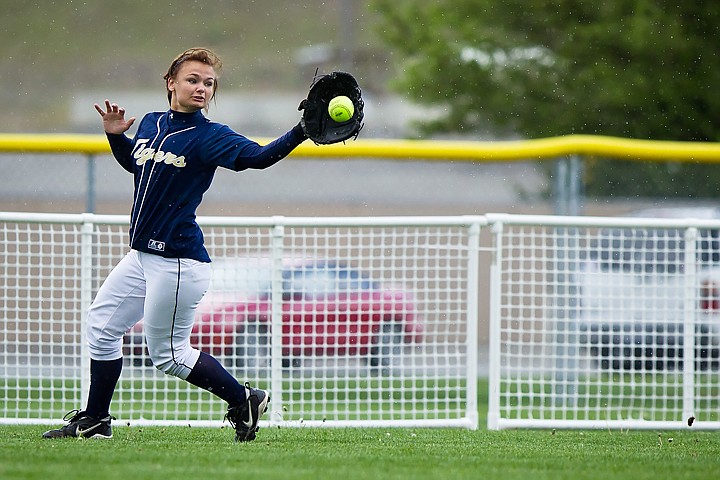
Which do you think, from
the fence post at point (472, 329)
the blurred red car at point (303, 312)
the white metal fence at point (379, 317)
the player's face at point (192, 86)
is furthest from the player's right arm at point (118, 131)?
the fence post at point (472, 329)

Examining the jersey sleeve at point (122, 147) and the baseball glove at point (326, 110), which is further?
the jersey sleeve at point (122, 147)

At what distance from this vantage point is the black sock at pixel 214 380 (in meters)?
5.32

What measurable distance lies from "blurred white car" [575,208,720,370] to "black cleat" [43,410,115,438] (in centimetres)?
302

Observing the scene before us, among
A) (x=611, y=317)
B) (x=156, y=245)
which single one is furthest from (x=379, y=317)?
(x=156, y=245)

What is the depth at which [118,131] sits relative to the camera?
5.45 meters

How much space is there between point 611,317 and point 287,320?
2042 mm

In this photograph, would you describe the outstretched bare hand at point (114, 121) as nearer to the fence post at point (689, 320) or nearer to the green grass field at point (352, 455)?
the green grass field at point (352, 455)

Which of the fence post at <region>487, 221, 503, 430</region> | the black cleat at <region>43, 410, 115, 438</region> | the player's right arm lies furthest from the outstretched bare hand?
the fence post at <region>487, 221, 503, 430</region>

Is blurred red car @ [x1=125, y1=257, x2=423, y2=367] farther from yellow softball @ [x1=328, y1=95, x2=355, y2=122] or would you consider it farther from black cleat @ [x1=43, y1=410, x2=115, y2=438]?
yellow softball @ [x1=328, y1=95, x2=355, y2=122]

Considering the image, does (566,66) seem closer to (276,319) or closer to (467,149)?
(467,149)

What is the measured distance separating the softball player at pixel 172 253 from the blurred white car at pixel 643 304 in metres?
2.48

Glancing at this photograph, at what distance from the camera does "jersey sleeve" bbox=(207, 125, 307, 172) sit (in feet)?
16.0

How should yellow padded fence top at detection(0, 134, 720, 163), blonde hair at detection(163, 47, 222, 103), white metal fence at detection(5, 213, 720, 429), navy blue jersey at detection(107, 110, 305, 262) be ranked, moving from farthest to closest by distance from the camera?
yellow padded fence top at detection(0, 134, 720, 163) < white metal fence at detection(5, 213, 720, 429) < blonde hair at detection(163, 47, 222, 103) < navy blue jersey at detection(107, 110, 305, 262)

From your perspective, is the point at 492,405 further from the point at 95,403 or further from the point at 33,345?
the point at 33,345
